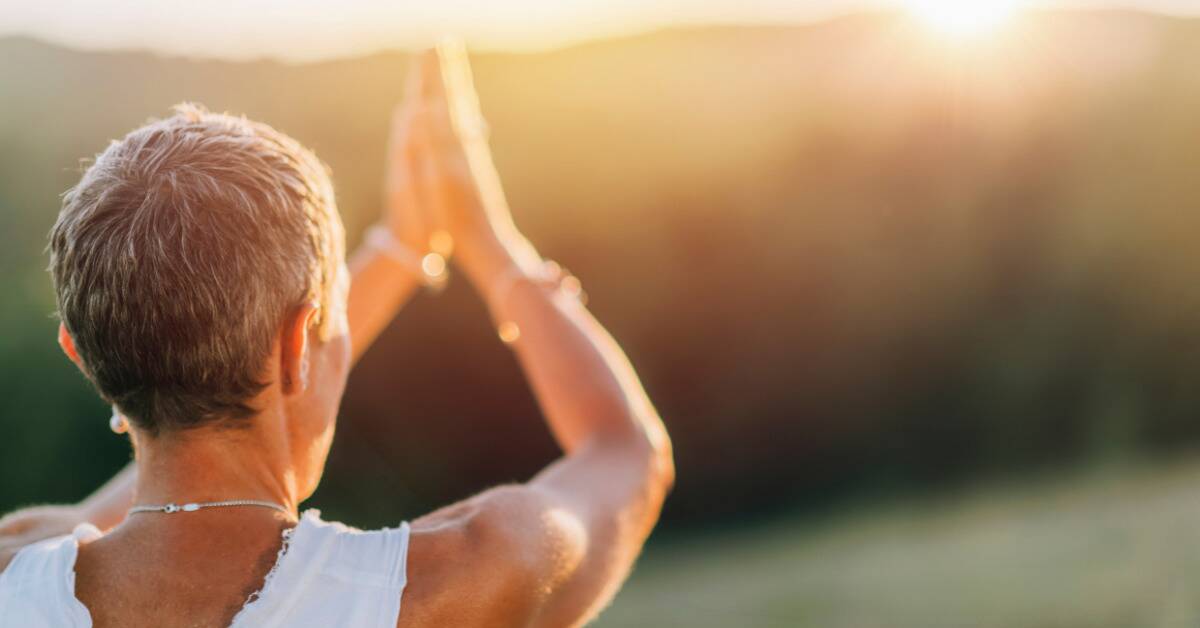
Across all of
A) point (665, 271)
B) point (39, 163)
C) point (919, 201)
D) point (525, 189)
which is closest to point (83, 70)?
point (39, 163)

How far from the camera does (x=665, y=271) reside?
751 cm

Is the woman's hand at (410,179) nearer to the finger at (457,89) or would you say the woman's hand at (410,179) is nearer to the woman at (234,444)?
the finger at (457,89)

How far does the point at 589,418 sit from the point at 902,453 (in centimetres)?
656

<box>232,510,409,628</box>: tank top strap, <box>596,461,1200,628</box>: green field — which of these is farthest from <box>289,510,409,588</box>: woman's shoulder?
<box>596,461,1200,628</box>: green field

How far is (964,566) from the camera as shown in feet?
23.0

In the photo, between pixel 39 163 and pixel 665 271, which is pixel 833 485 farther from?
pixel 39 163

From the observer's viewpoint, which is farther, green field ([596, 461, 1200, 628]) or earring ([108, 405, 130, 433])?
green field ([596, 461, 1200, 628])

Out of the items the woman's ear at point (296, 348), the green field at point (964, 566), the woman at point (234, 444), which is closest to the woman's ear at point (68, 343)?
the woman at point (234, 444)

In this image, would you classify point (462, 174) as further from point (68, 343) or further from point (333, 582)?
point (333, 582)

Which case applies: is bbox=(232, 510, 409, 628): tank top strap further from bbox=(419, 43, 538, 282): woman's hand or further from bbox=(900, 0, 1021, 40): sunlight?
bbox=(900, 0, 1021, 40): sunlight

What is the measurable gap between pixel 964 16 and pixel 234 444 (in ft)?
22.0

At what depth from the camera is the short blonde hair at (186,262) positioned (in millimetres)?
1171

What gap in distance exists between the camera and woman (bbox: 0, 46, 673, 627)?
1175 millimetres

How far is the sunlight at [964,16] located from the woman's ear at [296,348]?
6287 mm
